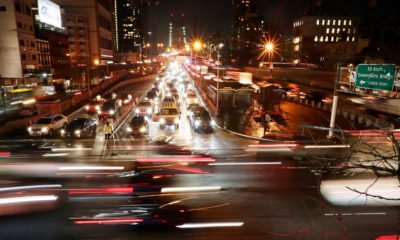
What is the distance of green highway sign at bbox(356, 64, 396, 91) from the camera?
1419 cm

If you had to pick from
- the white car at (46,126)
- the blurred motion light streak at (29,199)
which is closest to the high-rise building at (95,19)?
the white car at (46,126)

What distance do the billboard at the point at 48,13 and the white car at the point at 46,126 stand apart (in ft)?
180

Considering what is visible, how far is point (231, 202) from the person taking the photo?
30.8ft

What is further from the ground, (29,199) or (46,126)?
(46,126)

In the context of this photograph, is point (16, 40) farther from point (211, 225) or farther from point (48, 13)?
point (211, 225)

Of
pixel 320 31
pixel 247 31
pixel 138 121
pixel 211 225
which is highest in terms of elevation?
pixel 247 31

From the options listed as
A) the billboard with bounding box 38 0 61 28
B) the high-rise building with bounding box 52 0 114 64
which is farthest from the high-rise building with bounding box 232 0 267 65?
the billboard with bounding box 38 0 61 28

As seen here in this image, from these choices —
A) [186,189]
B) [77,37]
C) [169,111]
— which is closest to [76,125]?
[169,111]

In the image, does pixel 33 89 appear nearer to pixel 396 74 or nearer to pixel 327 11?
pixel 396 74

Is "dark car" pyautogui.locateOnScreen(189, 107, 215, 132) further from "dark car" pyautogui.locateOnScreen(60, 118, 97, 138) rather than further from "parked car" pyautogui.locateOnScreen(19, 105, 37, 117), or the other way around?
"parked car" pyautogui.locateOnScreen(19, 105, 37, 117)

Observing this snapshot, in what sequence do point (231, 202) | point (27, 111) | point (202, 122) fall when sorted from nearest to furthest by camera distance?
point (231, 202), point (202, 122), point (27, 111)

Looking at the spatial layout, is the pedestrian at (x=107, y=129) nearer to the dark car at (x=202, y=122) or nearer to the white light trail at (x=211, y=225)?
the dark car at (x=202, y=122)

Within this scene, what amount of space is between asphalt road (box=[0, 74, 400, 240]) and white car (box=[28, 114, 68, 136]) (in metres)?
1.99

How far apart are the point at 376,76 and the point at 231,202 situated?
40.0ft
